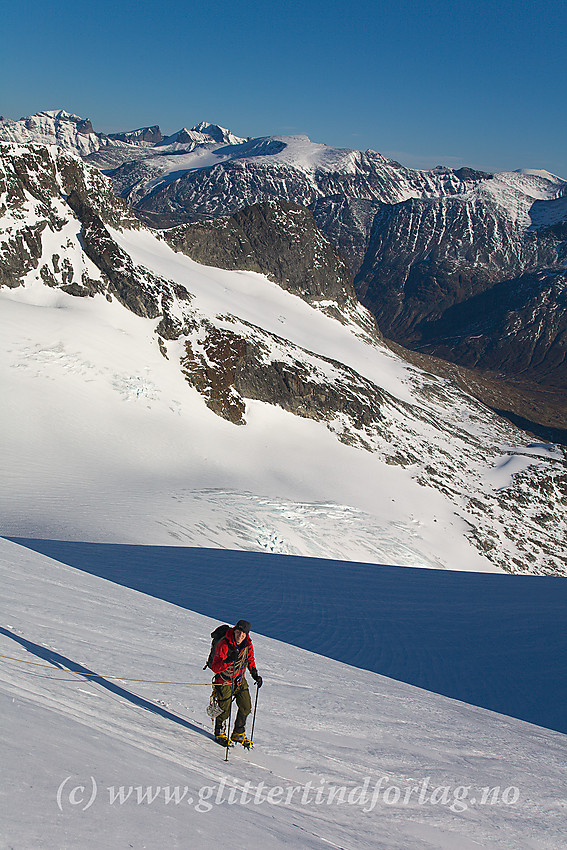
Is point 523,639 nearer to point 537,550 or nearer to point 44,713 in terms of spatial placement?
point 44,713

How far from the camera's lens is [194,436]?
47.3 metres

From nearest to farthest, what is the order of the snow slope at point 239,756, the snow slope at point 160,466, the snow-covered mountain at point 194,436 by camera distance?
the snow slope at point 239,756, the snow slope at point 160,466, the snow-covered mountain at point 194,436

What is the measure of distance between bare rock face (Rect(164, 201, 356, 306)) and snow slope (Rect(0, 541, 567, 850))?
10911 centimetres

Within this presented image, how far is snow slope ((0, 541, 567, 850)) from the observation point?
13.8 feet

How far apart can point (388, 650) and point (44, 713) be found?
700 centimetres

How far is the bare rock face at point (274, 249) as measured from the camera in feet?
396

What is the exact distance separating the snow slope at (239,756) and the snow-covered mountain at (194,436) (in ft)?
37.9

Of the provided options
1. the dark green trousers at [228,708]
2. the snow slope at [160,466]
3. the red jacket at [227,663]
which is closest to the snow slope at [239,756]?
the dark green trousers at [228,708]

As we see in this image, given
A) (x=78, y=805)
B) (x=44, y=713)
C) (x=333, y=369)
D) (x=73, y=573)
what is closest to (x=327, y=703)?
(x=44, y=713)

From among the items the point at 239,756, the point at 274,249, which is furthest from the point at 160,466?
the point at 274,249

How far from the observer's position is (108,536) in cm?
1992

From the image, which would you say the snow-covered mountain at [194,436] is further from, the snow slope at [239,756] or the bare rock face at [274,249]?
the bare rock face at [274,249]

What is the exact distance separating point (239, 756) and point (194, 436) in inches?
1653

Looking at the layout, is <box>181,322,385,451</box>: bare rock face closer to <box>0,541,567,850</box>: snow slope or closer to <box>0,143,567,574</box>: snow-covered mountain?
<box>0,143,567,574</box>: snow-covered mountain
